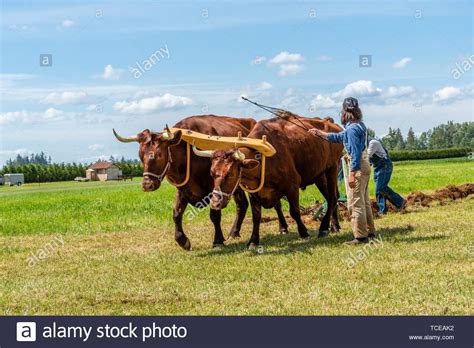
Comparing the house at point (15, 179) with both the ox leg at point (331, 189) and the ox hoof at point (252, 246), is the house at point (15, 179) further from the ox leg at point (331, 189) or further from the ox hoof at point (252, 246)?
the ox hoof at point (252, 246)

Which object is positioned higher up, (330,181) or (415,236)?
(330,181)

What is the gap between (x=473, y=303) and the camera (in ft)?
24.0

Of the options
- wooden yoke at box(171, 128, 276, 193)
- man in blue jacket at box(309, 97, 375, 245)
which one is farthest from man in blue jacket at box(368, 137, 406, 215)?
wooden yoke at box(171, 128, 276, 193)

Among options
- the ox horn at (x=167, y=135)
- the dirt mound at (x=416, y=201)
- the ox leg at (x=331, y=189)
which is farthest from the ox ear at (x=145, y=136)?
the dirt mound at (x=416, y=201)

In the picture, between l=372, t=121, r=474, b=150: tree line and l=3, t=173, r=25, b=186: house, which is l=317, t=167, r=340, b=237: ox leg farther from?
l=372, t=121, r=474, b=150: tree line

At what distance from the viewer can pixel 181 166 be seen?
11.8 m

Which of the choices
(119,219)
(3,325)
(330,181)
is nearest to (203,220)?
(119,219)

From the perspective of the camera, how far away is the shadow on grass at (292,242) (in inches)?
444

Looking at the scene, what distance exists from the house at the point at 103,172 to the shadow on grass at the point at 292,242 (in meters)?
93.6

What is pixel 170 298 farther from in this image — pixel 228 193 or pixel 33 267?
pixel 33 267

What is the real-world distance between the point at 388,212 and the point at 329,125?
374cm

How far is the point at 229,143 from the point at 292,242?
2.35 metres

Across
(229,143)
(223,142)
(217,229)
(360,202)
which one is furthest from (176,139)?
(360,202)

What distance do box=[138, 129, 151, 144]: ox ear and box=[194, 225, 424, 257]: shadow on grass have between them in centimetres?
226
